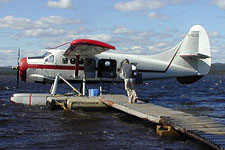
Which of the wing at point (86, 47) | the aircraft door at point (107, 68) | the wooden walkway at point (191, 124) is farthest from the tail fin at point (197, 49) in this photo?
the wooden walkway at point (191, 124)

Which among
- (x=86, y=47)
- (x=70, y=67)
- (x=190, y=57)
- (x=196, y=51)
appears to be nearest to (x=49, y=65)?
(x=70, y=67)

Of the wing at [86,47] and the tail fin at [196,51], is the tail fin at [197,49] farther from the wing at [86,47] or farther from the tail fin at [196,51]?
the wing at [86,47]

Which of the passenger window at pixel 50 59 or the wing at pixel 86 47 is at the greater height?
the wing at pixel 86 47

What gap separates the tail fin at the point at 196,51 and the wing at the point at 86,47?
477 cm

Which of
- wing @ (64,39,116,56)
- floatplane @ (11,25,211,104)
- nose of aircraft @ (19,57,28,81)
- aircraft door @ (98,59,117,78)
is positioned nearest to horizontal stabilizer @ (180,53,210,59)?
floatplane @ (11,25,211,104)

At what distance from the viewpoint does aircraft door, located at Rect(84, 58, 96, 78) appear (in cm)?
1647

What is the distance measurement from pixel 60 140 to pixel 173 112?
3595mm

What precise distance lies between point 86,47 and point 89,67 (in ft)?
6.16

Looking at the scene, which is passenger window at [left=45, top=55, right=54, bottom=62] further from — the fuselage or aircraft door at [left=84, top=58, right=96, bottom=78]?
aircraft door at [left=84, top=58, right=96, bottom=78]

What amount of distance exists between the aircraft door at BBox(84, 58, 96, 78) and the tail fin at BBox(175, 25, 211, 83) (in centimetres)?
428

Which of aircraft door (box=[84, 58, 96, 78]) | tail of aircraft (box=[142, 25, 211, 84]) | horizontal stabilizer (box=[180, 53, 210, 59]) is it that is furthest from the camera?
tail of aircraft (box=[142, 25, 211, 84])

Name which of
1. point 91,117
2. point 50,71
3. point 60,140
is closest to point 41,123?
point 91,117

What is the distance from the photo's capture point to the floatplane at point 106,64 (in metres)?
16.4

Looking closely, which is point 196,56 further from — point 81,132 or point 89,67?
point 81,132
